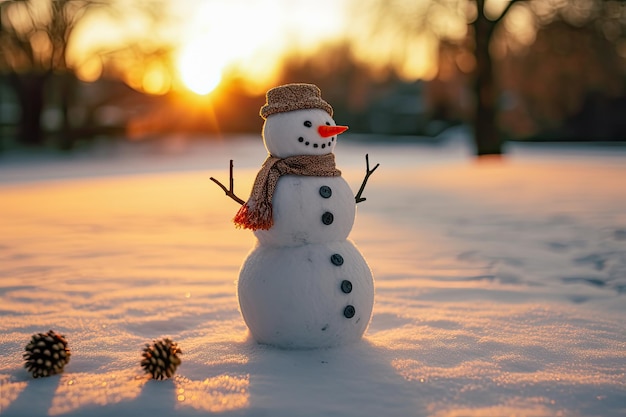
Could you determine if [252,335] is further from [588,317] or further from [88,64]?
[88,64]

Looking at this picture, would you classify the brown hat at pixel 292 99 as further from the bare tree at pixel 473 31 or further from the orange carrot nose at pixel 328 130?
the bare tree at pixel 473 31

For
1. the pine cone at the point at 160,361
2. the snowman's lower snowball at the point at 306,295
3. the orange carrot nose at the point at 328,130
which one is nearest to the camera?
the pine cone at the point at 160,361

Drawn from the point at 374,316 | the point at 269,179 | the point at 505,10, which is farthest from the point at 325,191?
the point at 505,10

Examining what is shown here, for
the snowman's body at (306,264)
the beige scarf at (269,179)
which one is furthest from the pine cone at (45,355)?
the beige scarf at (269,179)

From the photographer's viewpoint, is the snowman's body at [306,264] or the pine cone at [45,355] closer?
the pine cone at [45,355]

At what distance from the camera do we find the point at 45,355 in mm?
3342

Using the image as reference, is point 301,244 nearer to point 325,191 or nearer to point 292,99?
point 325,191

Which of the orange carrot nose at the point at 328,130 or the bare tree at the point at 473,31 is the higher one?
the bare tree at the point at 473,31

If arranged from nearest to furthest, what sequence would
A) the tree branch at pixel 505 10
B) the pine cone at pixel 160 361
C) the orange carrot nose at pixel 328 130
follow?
1. the pine cone at pixel 160 361
2. the orange carrot nose at pixel 328 130
3. the tree branch at pixel 505 10

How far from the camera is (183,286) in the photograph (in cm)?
565

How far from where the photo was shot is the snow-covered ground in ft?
10.1

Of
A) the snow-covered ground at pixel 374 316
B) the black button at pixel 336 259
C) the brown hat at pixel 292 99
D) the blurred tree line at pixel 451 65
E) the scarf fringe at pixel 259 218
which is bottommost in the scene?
the snow-covered ground at pixel 374 316

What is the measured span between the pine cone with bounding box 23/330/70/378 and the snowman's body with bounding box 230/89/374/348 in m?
1.01

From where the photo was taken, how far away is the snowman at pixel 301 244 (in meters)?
3.52
